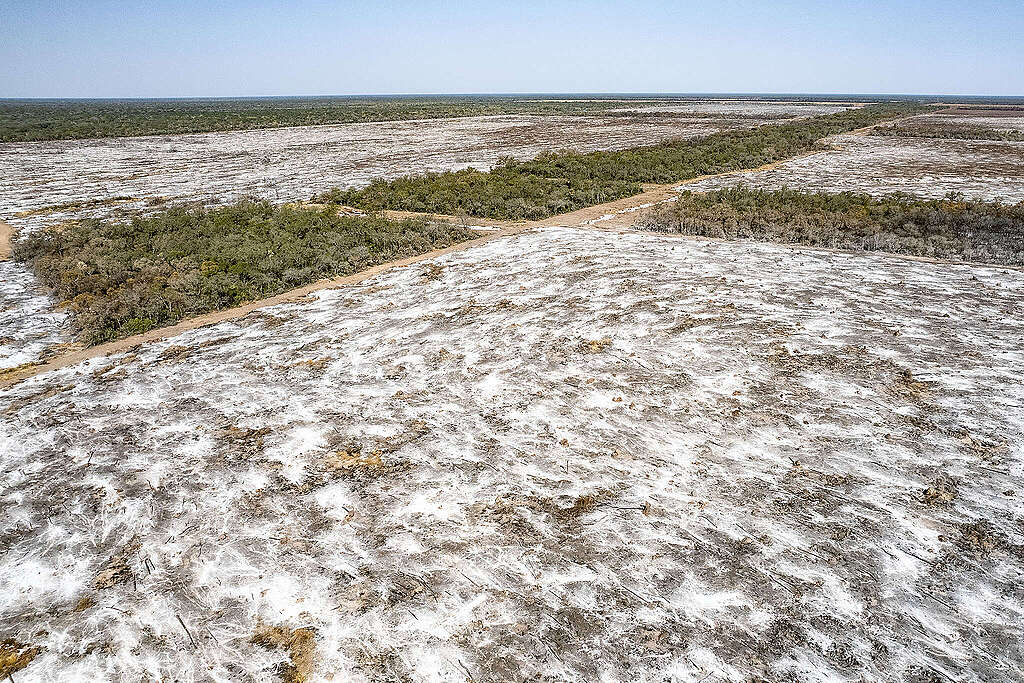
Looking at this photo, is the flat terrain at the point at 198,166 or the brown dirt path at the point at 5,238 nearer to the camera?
the flat terrain at the point at 198,166

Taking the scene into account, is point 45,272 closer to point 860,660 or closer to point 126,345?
point 126,345

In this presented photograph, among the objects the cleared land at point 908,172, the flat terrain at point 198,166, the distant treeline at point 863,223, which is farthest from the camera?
the cleared land at point 908,172

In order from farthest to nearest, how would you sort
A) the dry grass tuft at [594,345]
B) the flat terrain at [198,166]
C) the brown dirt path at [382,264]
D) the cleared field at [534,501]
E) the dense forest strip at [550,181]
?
the dense forest strip at [550,181], the flat terrain at [198,166], the brown dirt path at [382,264], the dry grass tuft at [594,345], the cleared field at [534,501]

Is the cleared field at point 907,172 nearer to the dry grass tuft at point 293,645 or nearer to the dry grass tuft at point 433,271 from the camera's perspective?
the dry grass tuft at point 433,271

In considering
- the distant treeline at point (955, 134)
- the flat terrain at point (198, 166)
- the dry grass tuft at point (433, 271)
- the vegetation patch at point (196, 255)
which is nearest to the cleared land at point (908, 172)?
the distant treeline at point (955, 134)

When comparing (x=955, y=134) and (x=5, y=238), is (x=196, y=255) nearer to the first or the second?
(x=5, y=238)

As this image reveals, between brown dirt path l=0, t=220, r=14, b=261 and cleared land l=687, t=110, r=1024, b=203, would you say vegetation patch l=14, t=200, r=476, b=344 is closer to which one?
brown dirt path l=0, t=220, r=14, b=261
